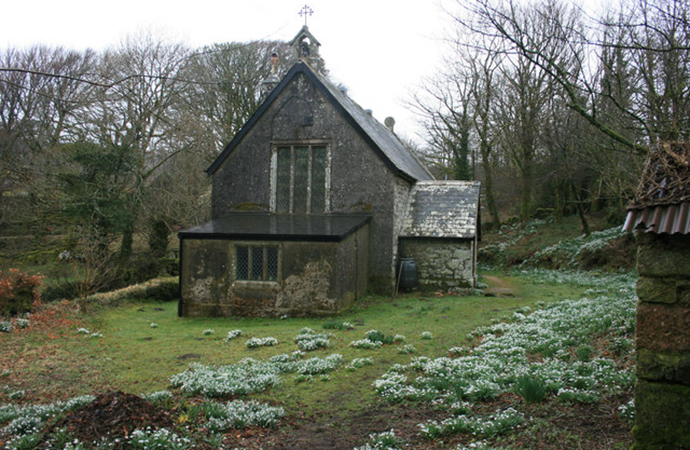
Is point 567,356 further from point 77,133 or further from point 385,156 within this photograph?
point 77,133

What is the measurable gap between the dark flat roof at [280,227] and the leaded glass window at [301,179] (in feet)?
1.82

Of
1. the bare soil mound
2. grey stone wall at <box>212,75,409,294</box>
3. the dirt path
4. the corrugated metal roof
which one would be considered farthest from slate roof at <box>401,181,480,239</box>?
the bare soil mound

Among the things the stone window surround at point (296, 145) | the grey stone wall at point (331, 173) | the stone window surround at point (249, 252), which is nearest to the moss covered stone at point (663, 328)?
the stone window surround at point (249, 252)

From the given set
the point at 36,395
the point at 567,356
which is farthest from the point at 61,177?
the point at 567,356

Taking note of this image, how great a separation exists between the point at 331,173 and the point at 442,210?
5.01m

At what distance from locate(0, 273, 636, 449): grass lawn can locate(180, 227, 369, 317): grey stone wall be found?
52 cm

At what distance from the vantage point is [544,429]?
5406 millimetres

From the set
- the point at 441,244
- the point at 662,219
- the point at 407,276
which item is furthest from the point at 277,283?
Result: the point at 662,219

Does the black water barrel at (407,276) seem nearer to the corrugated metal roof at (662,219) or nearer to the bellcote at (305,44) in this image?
the bellcote at (305,44)

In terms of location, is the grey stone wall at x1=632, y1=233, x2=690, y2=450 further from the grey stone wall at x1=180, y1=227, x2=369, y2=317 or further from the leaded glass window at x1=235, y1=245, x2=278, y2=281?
the leaded glass window at x1=235, y1=245, x2=278, y2=281

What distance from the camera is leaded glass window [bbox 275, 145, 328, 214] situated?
1888cm

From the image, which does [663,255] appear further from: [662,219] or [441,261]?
[441,261]

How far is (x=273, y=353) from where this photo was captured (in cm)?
1025

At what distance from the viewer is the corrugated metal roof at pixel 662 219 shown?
4.55 m
